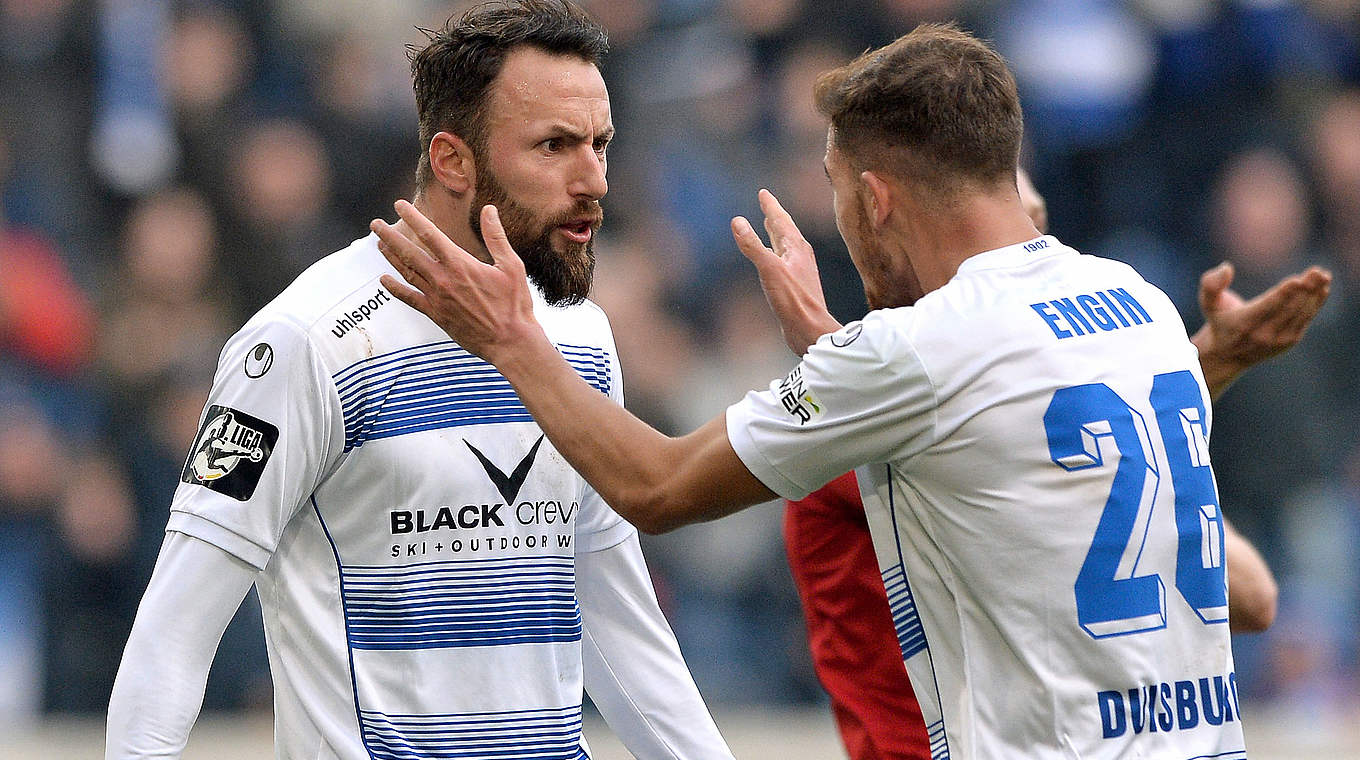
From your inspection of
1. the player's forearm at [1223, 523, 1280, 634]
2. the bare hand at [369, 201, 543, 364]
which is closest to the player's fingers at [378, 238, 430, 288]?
the bare hand at [369, 201, 543, 364]

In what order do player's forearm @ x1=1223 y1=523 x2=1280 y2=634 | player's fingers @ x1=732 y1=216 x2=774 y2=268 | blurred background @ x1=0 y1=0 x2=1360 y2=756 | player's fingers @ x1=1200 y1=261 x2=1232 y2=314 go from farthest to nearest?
blurred background @ x1=0 y1=0 x2=1360 y2=756, player's forearm @ x1=1223 y1=523 x2=1280 y2=634, player's fingers @ x1=1200 y1=261 x2=1232 y2=314, player's fingers @ x1=732 y1=216 x2=774 y2=268

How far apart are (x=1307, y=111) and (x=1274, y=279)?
1056mm

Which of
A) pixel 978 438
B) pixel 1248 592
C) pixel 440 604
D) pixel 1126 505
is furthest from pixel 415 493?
pixel 1248 592

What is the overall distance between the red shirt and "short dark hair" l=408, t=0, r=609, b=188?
1046 millimetres

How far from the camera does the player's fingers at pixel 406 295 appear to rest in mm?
3068

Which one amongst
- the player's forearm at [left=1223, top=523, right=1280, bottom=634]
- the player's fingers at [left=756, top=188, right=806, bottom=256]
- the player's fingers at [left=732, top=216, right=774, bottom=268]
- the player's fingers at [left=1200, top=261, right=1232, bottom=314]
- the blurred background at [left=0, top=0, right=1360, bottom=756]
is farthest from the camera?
the blurred background at [left=0, top=0, right=1360, bottom=756]

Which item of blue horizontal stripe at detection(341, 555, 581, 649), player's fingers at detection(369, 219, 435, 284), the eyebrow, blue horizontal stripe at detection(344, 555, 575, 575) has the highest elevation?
the eyebrow

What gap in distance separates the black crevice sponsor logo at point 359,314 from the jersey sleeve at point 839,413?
741mm

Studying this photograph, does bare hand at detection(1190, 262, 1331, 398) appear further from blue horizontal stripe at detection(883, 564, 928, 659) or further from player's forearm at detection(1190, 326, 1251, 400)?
blue horizontal stripe at detection(883, 564, 928, 659)

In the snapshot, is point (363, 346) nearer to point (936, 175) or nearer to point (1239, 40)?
point (936, 175)

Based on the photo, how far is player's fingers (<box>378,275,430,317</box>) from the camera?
3.07 meters

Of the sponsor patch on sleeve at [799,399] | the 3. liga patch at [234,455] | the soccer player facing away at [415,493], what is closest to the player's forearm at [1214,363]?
the sponsor patch on sleeve at [799,399]

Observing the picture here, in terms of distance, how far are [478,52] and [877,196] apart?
90 cm

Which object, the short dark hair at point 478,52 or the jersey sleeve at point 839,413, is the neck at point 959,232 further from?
the short dark hair at point 478,52
